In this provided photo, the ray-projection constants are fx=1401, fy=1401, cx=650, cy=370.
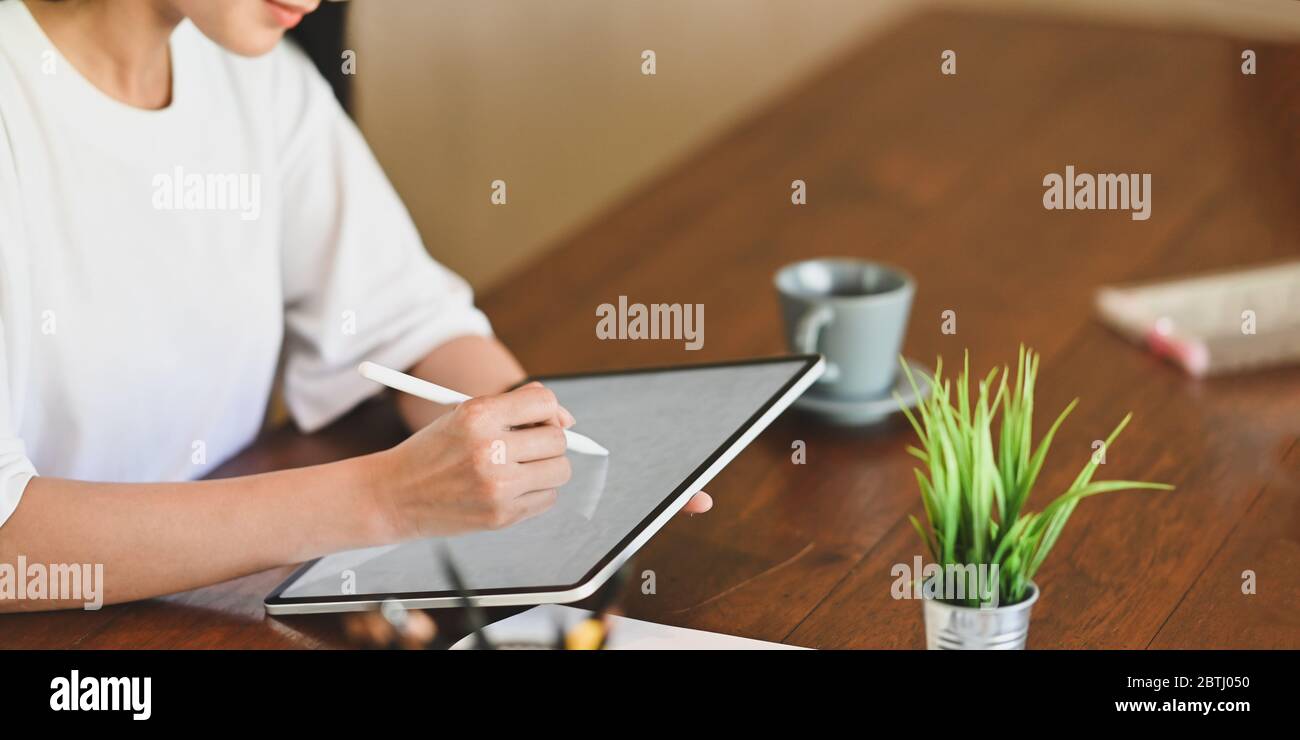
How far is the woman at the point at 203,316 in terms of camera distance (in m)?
0.94

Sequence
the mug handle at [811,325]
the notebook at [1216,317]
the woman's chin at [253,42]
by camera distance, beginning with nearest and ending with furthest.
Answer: the woman's chin at [253,42] < the mug handle at [811,325] < the notebook at [1216,317]

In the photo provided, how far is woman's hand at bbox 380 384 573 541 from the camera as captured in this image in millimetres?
927

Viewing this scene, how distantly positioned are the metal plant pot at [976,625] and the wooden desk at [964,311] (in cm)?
7

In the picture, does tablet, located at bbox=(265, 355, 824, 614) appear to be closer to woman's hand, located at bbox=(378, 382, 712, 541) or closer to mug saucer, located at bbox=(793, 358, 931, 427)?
woman's hand, located at bbox=(378, 382, 712, 541)

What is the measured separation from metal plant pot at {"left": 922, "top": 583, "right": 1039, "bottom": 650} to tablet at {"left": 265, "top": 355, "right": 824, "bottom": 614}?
188mm

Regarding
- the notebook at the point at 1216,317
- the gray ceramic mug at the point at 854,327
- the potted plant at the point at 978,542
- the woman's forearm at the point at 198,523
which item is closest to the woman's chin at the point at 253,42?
the woman's forearm at the point at 198,523

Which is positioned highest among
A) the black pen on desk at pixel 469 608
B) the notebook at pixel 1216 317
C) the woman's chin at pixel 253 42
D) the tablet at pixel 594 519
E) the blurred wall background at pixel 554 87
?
the blurred wall background at pixel 554 87

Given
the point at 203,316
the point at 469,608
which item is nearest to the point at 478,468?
the point at 469,608

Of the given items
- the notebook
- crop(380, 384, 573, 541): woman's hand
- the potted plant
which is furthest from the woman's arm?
the notebook

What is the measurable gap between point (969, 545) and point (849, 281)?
0.47m

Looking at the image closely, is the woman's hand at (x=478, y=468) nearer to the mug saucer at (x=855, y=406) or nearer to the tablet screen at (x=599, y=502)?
the tablet screen at (x=599, y=502)

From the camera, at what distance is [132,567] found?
949 mm
